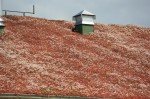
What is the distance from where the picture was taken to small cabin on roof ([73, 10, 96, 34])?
5809cm

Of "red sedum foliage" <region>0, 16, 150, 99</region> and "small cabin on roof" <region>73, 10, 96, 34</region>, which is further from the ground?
"small cabin on roof" <region>73, 10, 96, 34</region>

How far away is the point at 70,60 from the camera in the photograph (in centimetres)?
4681

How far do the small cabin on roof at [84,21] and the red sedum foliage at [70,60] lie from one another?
123cm

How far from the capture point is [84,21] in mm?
58250

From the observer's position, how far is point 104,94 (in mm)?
38156

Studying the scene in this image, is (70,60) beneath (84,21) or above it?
beneath

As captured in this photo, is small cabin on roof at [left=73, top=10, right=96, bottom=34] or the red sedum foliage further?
small cabin on roof at [left=73, top=10, right=96, bottom=34]

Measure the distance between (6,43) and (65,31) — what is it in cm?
1249

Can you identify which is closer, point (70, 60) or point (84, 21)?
point (70, 60)

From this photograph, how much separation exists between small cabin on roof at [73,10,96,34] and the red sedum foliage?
1229 millimetres

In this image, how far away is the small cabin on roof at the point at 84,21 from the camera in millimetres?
58094

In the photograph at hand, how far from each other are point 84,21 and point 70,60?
1292 centimetres

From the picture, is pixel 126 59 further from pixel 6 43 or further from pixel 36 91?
pixel 36 91

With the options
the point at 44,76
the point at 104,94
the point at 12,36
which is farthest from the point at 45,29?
the point at 104,94
